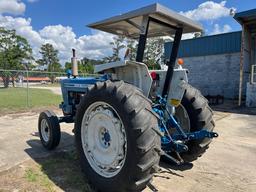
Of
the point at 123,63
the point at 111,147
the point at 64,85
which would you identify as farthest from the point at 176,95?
the point at 64,85

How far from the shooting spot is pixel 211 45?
1688cm

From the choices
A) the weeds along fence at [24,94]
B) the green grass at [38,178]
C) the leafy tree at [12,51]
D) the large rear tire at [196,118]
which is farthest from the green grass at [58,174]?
the leafy tree at [12,51]

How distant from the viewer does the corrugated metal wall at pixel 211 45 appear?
52.1ft

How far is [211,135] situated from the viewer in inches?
133

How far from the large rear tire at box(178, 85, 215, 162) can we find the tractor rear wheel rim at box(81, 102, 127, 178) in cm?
140

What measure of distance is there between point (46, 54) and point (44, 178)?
254ft

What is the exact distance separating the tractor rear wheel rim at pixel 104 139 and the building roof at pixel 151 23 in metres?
1.21

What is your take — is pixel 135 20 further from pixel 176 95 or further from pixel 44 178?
pixel 44 178

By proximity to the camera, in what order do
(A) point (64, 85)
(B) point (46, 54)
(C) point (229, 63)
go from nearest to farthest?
(A) point (64, 85) < (C) point (229, 63) < (B) point (46, 54)

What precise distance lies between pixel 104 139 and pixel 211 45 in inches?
608

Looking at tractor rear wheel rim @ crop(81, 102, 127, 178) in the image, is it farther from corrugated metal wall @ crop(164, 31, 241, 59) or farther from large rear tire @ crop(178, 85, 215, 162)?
corrugated metal wall @ crop(164, 31, 241, 59)

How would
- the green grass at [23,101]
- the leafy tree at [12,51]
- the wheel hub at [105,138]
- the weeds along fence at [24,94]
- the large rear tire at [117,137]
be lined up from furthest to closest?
the leafy tree at [12,51]
the weeds along fence at [24,94]
the green grass at [23,101]
the wheel hub at [105,138]
the large rear tire at [117,137]

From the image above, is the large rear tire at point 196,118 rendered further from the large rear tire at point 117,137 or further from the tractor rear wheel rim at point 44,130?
the tractor rear wheel rim at point 44,130

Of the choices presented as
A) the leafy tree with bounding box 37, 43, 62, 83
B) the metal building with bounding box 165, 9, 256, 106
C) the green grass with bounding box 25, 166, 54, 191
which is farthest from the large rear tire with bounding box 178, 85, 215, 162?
the leafy tree with bounding box 37, 43, 62, 83
